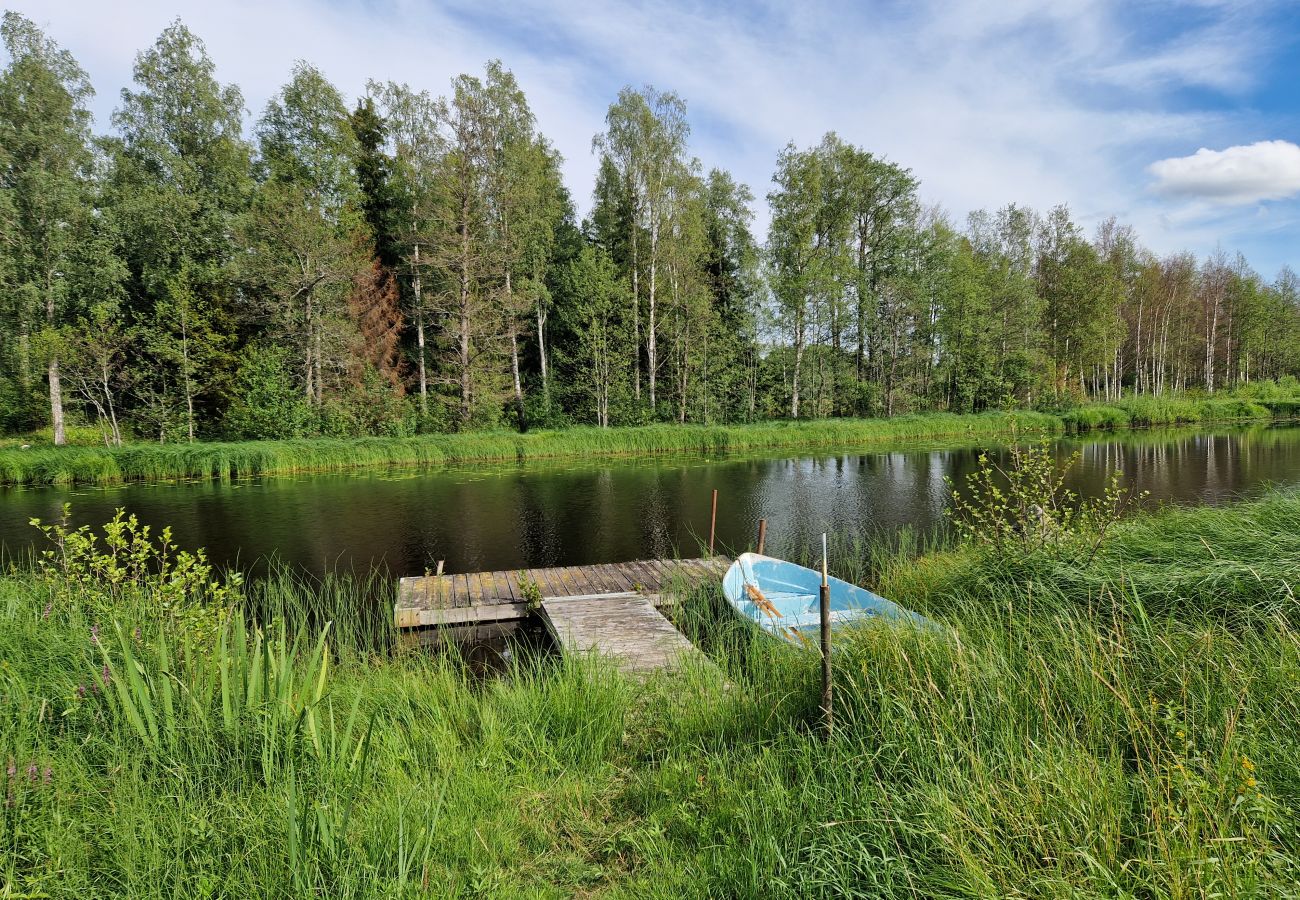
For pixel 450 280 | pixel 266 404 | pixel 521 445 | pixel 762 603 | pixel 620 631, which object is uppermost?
pixel 450 280

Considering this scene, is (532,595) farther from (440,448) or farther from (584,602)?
(440,448)

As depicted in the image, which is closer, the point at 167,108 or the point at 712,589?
the point at 712,589

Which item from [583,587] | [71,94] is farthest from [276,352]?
[583,587]

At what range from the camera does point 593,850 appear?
3088 mm

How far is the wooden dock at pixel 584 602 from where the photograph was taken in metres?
6.17

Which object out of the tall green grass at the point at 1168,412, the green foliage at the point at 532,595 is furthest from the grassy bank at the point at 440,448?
the green foliage at the point at 532,595

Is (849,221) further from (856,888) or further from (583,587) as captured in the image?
(856,888)

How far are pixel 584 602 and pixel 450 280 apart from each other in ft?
76.0

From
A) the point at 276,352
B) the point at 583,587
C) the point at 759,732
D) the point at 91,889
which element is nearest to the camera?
the point at 91,889

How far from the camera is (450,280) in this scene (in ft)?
91.2

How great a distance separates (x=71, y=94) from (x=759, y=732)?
105 ft

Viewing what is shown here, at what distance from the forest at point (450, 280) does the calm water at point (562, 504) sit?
769 cm

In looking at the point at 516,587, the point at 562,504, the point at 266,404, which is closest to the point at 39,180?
the point at 266,404

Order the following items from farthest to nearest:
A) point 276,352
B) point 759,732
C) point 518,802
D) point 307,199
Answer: point 307,199, point 276,352, point 759,732, point 518,802
